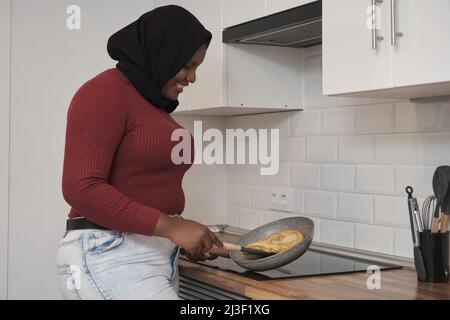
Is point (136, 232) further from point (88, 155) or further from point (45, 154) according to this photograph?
point (45, 154)

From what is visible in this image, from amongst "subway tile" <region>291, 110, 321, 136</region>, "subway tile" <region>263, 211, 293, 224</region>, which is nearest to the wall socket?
"subway tile" <region>263, 211, 293, 224</region>

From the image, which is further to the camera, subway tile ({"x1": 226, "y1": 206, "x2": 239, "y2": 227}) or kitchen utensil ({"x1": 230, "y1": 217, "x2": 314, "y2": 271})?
subway tile ({"x1": 226, "y1": 206, "x2": 239, "y2": 227})

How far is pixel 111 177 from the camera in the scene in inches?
69.3

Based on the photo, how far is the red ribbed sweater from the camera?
1.65 m

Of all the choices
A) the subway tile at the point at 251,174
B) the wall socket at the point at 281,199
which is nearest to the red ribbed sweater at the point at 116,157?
the wall socket at the point at 281,199

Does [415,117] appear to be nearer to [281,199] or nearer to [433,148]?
[433,148]

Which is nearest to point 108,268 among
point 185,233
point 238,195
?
point 185,233

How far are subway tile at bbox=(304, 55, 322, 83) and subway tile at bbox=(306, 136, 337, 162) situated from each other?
23 centimetres

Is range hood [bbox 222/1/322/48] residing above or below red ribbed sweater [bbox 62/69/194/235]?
above

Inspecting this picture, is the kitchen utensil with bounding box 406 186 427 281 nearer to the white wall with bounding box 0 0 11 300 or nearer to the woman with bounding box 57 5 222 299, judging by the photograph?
the woman with bounding box 57 5 222 299

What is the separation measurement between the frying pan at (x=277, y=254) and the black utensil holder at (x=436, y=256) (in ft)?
1.10

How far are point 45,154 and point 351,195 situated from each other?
3.97 ft

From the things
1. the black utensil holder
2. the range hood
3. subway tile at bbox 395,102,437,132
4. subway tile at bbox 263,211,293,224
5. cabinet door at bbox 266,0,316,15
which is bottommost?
the black utensil holder

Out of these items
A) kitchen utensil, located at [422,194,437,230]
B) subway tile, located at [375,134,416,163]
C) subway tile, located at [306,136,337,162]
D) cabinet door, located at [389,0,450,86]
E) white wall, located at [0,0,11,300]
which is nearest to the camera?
cabinet door, located at [389,0,450,86]
